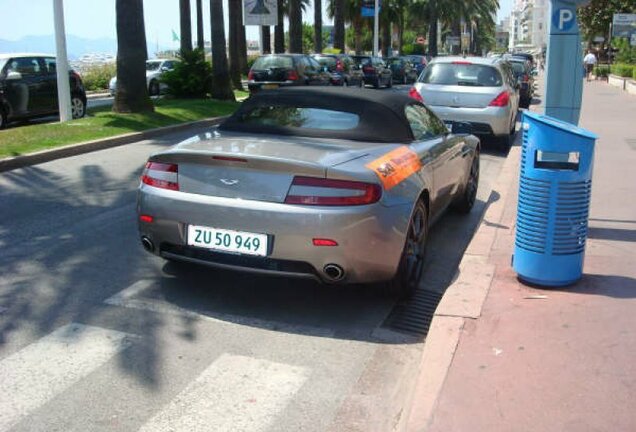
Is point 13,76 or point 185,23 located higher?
point 185,23

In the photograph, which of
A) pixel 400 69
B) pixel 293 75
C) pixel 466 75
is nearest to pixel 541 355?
pixel 466 75

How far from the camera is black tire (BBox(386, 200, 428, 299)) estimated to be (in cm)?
496

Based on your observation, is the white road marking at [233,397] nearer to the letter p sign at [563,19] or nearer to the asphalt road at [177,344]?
the asphalt road at [177,344]

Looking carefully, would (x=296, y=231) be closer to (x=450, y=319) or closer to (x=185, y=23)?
(x=450, y=319)

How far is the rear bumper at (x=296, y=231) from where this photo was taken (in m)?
4.43

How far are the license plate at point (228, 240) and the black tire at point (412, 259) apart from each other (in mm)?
1004

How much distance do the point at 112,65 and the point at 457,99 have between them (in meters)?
27.7

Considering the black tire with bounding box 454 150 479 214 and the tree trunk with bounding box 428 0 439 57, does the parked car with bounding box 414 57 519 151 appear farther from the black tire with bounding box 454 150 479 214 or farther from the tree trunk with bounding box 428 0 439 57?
the tree trunk with bounding box 428 0 439 57

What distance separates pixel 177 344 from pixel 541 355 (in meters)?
2.10

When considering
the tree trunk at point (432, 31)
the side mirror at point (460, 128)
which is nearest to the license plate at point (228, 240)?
the side mirror at point (460, 128)

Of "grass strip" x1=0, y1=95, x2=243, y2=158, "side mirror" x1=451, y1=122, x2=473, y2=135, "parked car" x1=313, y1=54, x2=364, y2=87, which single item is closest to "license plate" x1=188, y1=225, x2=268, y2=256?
"side mirror" x1=451, y1=122, x2=473, y2=135

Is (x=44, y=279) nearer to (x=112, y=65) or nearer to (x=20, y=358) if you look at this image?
(x=20, y=358)

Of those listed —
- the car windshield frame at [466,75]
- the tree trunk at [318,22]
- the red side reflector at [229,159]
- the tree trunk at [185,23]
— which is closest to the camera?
the red side reflector at [229,159]

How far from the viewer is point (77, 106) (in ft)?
53.6
